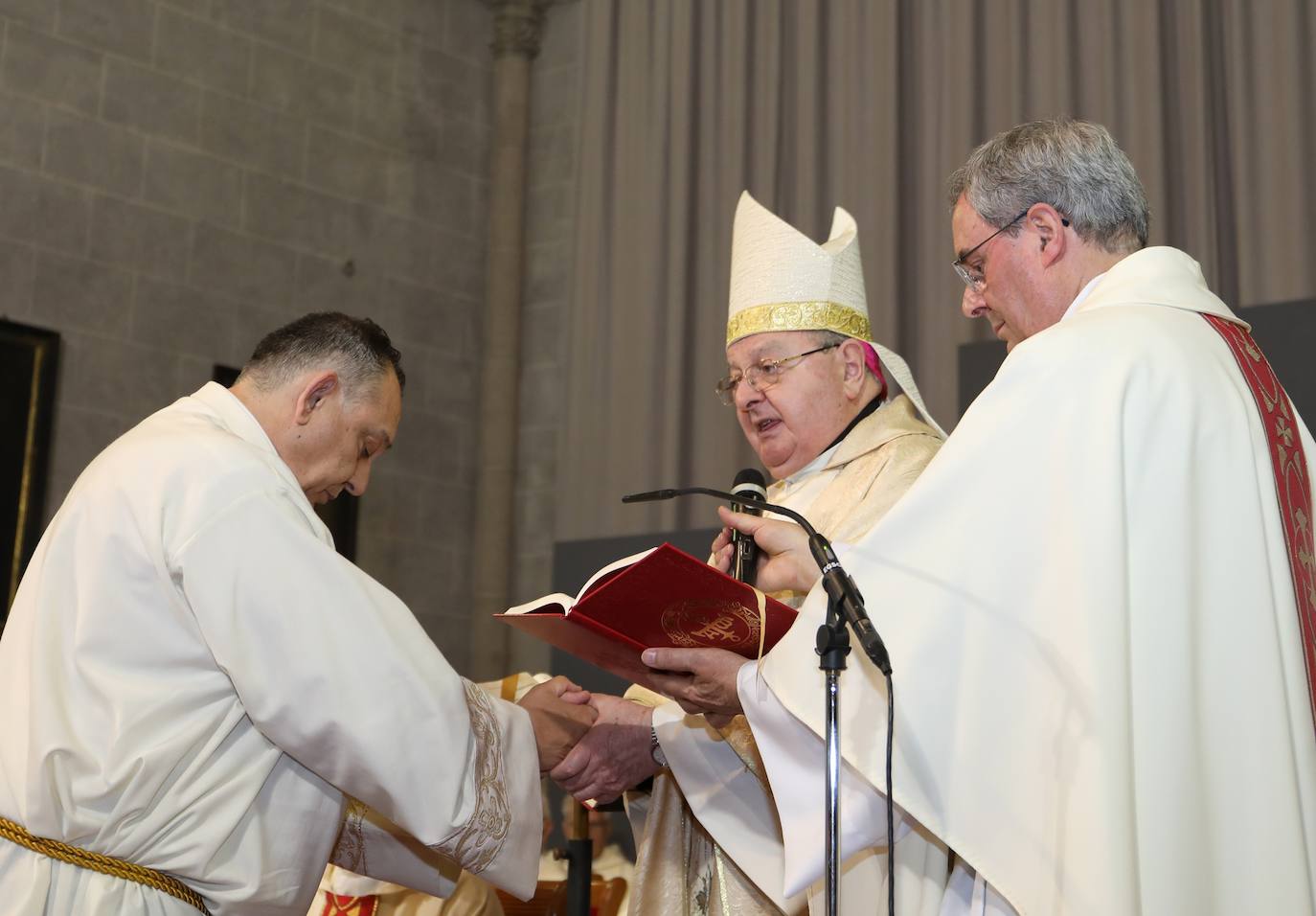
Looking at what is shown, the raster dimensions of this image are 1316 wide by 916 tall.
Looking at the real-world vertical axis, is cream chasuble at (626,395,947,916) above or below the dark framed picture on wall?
below

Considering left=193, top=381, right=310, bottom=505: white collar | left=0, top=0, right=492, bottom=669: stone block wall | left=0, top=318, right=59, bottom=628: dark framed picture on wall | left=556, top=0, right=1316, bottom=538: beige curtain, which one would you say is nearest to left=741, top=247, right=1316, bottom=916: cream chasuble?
left=193, top=381, right=310, bottom=505: white collar

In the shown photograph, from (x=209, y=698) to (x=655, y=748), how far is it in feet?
3.44

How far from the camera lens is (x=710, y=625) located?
8.86 feet

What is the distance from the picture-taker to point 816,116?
8.67 metres

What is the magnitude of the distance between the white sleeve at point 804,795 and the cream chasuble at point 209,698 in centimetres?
72

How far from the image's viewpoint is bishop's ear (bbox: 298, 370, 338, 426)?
316cm

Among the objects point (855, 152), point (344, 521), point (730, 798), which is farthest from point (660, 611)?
point (344, 521)

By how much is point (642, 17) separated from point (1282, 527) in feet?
25.4

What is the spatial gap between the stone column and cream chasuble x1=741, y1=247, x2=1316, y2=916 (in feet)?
25.1

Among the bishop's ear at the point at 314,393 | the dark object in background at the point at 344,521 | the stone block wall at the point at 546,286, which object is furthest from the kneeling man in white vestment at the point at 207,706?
the stone block wall at the point at 546,286

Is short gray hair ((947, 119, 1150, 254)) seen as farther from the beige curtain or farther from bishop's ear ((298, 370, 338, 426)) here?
the beige curtain

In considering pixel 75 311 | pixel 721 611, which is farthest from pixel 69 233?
pixel 721 611

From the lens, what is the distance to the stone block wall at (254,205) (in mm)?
8367

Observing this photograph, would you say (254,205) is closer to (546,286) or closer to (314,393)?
(546,286)
